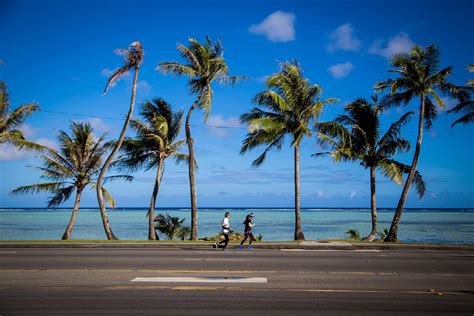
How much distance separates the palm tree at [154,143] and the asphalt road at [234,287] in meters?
14.2

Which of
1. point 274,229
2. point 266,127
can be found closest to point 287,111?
point 266,127

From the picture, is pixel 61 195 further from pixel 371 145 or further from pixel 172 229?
pixel 371 145

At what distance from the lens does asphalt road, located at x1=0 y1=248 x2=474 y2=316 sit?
6.75 metres

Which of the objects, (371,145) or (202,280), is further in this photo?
(371,145)

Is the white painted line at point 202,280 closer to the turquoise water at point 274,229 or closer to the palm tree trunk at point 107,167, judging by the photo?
the palm tree trunk at point 107,167

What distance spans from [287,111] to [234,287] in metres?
16.5

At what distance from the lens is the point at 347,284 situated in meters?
8.80

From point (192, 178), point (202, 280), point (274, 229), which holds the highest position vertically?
point (192, 178)

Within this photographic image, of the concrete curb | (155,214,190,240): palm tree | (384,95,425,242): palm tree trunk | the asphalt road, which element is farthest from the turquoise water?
the asphalt road

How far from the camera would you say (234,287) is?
8.38 m

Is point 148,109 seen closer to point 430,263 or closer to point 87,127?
point 87,127

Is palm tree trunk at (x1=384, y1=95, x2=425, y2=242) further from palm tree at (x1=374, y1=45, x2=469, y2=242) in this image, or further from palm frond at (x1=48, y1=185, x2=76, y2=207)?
palm frond at (x1=48, y1=185, x2=76, y2=207)

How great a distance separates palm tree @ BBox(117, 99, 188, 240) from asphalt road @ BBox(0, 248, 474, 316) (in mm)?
14171

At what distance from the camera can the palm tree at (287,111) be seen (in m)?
23.2
